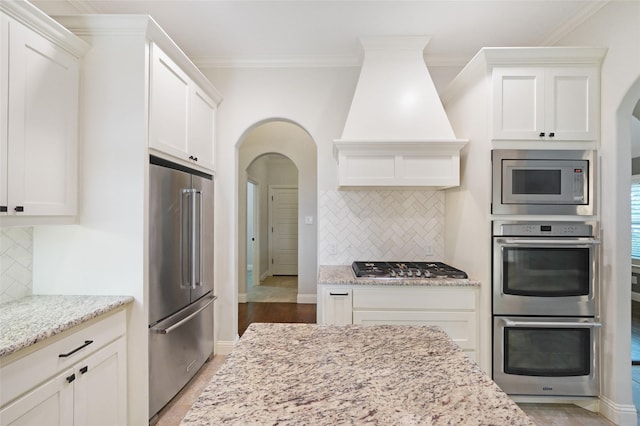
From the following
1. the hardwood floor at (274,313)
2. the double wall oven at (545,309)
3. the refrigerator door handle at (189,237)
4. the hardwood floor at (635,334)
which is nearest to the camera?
the double wall oven at (545,309)

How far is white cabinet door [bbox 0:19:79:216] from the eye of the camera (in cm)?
144

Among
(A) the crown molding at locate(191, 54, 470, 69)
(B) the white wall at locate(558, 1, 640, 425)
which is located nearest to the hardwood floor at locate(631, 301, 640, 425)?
(B) the white wall at locate(558, 1, 640, 425)

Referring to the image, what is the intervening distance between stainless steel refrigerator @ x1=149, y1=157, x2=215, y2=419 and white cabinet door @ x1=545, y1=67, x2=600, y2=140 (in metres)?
2.71

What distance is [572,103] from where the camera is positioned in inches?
85.9

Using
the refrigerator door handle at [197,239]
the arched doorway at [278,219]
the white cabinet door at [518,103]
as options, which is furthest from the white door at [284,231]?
the white cabinet door at [518,103]

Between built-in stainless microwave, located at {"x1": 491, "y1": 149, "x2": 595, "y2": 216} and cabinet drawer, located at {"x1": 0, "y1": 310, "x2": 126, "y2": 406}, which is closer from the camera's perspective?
cabinet drawer, located at {"x1": 0, "y1": 310, "x2": 126, "y2": 406}

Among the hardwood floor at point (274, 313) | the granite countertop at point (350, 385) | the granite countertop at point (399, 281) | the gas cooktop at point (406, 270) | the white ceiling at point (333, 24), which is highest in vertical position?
the white ceiling at point (333, 24)

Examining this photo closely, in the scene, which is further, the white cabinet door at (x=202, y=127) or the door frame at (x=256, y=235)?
the door frame at (x=256, y=235)

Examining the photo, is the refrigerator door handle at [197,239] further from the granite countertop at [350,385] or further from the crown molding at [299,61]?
the crown molding at [299,61]

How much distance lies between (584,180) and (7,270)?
12.2ft

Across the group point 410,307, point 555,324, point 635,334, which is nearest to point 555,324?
point 555,324

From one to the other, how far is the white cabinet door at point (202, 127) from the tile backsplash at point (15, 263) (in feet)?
3.81

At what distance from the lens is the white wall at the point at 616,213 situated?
204 cm

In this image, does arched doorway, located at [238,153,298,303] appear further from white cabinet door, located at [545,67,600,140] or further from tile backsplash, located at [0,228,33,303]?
white cabinet door, located at [545,67,600,140]
